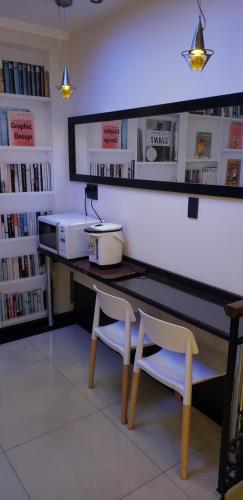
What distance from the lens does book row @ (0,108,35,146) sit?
2.94m

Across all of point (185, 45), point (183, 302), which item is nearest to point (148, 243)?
point (183, 302)

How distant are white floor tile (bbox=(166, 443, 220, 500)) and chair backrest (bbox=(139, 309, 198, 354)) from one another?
61cm

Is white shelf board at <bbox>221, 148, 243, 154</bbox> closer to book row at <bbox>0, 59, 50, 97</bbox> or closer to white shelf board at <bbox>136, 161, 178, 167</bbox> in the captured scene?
white shelf board at <bbox>136, 161, 178, 167</bbox>

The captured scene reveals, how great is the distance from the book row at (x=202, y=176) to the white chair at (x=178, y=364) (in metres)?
0.78

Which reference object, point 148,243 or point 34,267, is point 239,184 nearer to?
point 148,243

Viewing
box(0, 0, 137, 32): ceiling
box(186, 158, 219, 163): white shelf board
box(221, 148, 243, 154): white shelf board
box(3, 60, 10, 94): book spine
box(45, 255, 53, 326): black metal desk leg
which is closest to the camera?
box(221, 148, 243, 154): white shelf board

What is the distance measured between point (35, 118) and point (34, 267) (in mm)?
1256

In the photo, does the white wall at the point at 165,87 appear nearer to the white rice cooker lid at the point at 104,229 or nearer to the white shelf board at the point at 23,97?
the white rice cooker lid at the point at 104,229

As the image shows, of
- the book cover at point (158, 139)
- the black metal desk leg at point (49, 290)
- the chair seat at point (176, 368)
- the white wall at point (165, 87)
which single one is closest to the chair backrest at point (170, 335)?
the chair seat at point (176, 368)

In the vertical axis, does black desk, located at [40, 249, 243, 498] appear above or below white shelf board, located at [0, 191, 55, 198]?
below

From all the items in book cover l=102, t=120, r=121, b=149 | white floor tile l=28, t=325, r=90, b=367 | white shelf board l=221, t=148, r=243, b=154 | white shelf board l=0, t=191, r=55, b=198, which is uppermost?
book cover l=102, t=120, r=121, b=149

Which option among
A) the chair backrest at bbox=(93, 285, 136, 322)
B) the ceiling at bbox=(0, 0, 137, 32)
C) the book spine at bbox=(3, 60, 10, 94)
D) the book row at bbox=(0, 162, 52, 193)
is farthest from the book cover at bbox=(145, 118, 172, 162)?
the book spine at bbox=(3, 60, 10, 94)

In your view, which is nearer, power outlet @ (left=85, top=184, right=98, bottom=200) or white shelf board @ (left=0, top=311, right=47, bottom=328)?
power outlet @ (left=85, top=184, right=98, bottom=200)

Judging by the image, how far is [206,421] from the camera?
2223mm
